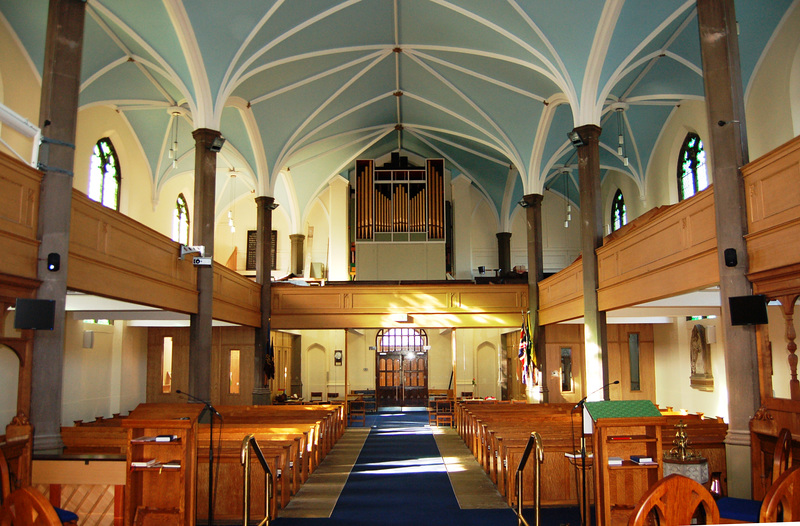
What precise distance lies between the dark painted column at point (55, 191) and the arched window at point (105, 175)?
6889 mm

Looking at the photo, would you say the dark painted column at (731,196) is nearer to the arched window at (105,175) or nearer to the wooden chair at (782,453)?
the wooden chair at (782,453)

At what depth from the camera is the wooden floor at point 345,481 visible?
7969 mm

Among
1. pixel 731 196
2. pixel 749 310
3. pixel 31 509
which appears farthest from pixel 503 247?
pixel 31 509

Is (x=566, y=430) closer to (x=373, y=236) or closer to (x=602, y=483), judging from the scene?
(x=602, y=483)

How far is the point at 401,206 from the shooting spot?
65.9 feet

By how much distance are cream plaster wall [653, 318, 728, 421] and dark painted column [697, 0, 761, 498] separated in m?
7.01

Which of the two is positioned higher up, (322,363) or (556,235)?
(556,235)

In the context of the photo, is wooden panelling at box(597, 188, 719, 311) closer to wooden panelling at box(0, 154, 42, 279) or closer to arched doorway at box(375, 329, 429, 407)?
wooden panelling at box(0, 154, 42, 279)

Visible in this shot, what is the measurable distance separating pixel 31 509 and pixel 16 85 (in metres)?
10.5

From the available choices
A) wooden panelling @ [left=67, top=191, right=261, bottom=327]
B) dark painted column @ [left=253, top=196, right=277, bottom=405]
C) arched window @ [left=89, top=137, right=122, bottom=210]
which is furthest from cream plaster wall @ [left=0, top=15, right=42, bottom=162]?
dark painted column @ [left=253, top=196, right=277, bottom=405]

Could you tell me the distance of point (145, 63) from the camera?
Answer: 41.2 feet

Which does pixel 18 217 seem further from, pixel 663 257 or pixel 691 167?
pixel 691 167

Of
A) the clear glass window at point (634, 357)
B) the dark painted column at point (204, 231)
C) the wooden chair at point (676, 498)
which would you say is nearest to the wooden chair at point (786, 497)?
the wooden chair at point (676, 498)

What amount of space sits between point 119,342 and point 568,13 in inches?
519
